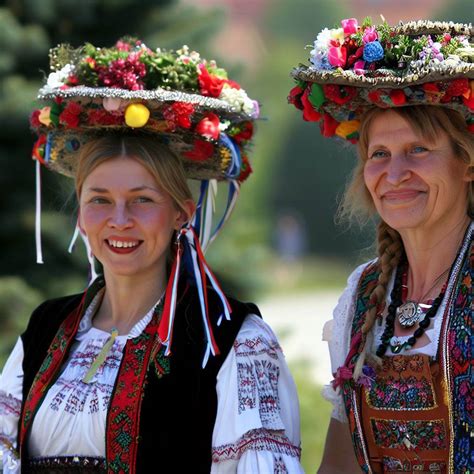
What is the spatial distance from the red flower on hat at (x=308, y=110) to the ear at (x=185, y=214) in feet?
1.80

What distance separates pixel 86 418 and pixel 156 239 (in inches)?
24.9

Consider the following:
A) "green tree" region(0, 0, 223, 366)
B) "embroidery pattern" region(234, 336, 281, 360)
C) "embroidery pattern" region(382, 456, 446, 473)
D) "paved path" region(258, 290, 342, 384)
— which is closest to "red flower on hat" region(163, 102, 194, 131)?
"embroidery pattern" region(234, 336, 281, 360)

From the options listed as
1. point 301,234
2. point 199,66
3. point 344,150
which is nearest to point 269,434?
point 344,150

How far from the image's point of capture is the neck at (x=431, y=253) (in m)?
3.10

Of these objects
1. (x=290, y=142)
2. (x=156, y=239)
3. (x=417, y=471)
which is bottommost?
(x=417, y=471)

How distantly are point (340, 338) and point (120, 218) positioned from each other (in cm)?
82

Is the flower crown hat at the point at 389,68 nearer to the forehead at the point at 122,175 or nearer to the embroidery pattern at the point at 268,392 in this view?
the forehead at the point at 122,175

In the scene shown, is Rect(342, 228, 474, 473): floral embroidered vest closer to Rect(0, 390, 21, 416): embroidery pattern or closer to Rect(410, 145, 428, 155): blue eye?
Rect(410, 145, 428, 155): blue eye

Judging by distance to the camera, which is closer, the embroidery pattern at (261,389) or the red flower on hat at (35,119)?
the embroidery pattern at (261,389)

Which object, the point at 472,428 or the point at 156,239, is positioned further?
A: the point at 156,239

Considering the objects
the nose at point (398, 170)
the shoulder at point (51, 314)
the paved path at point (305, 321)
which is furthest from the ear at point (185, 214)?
the paved path at point (305, 321)

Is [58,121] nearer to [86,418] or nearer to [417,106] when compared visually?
[86,418]

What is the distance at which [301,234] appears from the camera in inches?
1022

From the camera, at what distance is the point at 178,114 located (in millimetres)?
3379
